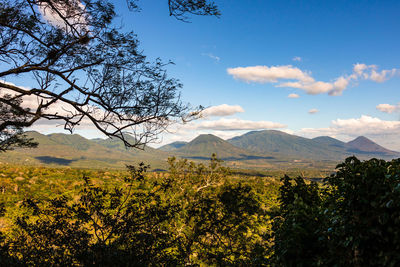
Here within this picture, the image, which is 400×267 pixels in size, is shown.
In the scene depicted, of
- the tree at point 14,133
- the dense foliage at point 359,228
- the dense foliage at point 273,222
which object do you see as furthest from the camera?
the tree at point 14,133

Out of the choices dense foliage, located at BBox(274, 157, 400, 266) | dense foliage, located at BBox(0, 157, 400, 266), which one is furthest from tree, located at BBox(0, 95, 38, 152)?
dense foliage, located at BBox(274, 157, 400, 266)

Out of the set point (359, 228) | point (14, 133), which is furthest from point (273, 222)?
point (14, 133)

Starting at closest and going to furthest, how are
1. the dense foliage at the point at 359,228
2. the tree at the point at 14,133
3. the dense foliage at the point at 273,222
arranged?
1. the dense foliage at the point at 359,228
2. the dense foliage at the point at 273,222
3. the tree at the point at 14,133

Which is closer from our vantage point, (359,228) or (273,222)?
(359,228)

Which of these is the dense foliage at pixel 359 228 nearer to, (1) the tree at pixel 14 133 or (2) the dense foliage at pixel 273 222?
(2) the dense foliage at pixel 273 222

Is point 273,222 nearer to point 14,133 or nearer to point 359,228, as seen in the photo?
point 359,228

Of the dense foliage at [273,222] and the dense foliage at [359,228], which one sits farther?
the dense foliage at [273,222]

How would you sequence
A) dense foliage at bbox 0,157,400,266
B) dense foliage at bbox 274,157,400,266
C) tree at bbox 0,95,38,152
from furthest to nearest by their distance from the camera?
tree at bbox 0,95,38,152, dense foliage at bbox 0,157,400,266, dense foliage at bbox 274,157,400,266

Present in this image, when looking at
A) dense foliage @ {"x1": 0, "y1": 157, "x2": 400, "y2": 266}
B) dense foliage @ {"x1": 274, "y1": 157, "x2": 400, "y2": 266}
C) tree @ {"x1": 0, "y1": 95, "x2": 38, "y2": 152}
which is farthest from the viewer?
tree @ {"x1": 0, "y1": 95, "x2": 38, "y2": 152}

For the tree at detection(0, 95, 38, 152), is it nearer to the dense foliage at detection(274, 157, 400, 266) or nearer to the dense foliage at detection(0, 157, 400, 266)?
the dense foliage at detection(0, 157, 400, 266)

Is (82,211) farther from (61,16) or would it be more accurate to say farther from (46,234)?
(61,16)

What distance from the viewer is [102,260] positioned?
12.0 ft


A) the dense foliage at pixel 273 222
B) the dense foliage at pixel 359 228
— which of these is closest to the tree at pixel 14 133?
the dense foliage at pixel 273 222

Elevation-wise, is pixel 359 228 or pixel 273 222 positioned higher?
pixel 359 228
